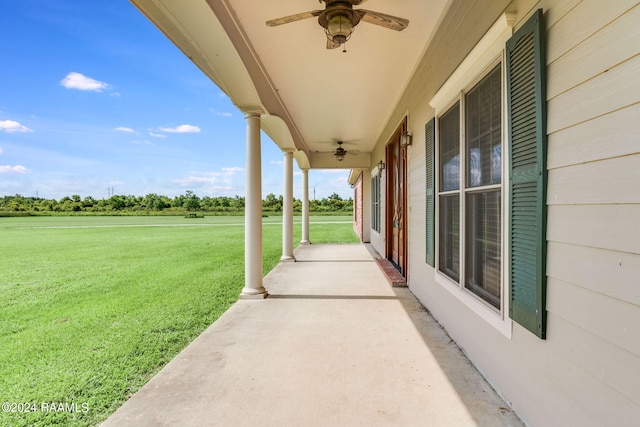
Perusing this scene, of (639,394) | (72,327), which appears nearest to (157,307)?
(72,327)

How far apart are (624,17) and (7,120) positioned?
50.9m

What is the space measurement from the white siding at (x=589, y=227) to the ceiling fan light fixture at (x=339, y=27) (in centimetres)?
104

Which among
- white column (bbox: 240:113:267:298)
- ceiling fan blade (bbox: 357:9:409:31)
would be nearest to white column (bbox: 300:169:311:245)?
white column (bbox: 240:113:267:298)

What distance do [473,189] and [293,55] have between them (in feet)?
8.16

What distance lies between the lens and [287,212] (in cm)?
726

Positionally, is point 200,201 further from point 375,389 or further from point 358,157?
point 375,389

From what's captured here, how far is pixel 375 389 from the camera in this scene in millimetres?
2045

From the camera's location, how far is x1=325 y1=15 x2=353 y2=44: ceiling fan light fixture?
2291 mm

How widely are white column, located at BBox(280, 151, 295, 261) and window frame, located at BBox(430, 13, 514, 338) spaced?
4437 mm

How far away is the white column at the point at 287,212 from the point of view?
7141 mm

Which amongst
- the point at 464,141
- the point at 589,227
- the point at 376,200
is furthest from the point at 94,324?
the point at 376,200

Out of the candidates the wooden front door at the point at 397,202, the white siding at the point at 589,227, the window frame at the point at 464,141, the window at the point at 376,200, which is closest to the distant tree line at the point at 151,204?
the window at the point at 376,200

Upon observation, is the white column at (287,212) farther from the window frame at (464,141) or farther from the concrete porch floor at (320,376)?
the window frame at (464,141)

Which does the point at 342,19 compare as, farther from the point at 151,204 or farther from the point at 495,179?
the point at 151,204
